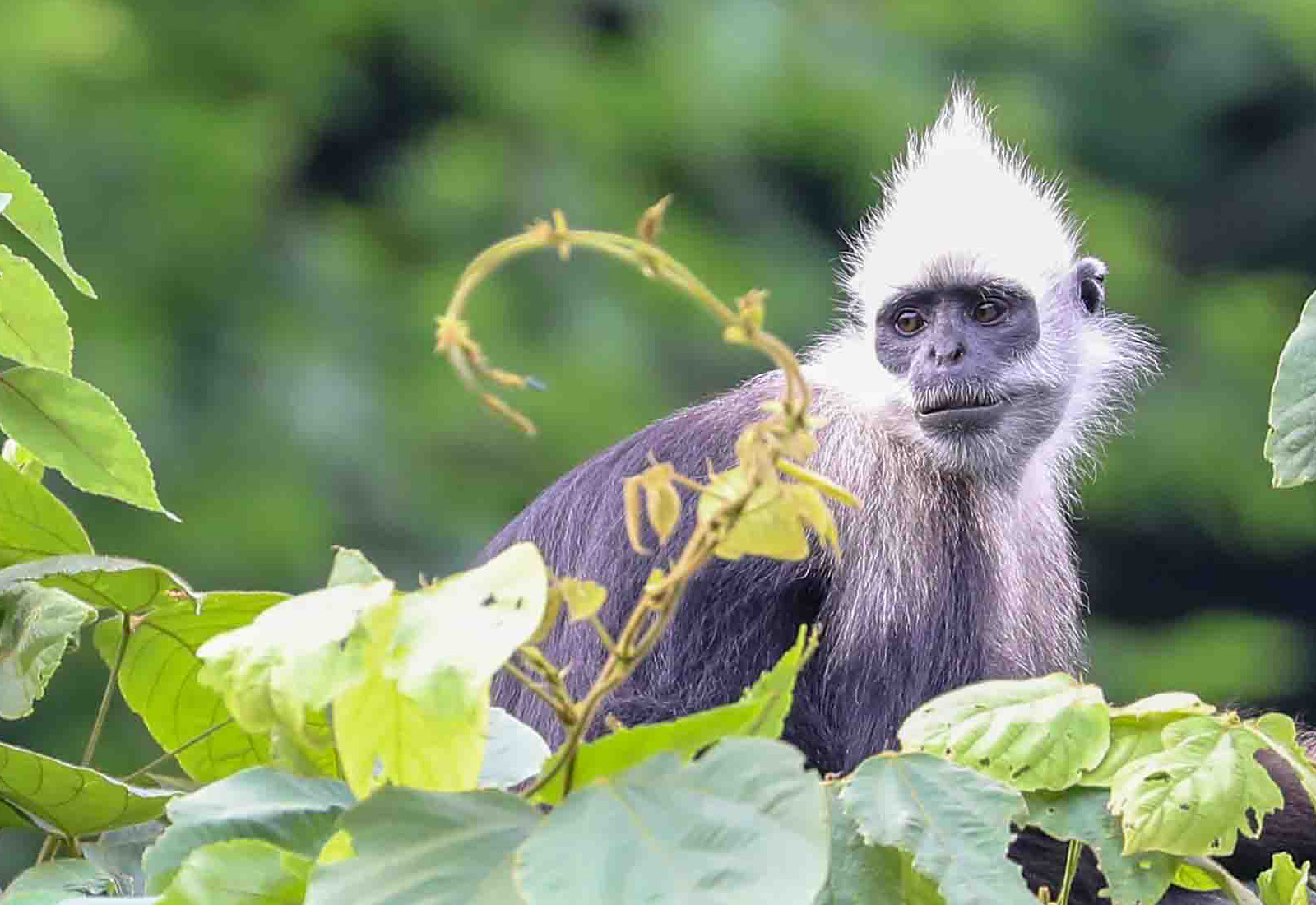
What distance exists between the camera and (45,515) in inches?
62.4

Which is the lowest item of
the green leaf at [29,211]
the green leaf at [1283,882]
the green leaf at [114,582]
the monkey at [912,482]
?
the green leaf at [114,582]

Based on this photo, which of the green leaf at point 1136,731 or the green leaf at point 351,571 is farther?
the green leaf at point 1136,731

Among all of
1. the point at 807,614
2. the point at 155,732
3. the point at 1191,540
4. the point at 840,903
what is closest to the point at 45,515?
the point at 155,732

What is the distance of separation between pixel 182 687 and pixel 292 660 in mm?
700

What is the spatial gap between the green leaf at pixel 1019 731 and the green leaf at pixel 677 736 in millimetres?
268

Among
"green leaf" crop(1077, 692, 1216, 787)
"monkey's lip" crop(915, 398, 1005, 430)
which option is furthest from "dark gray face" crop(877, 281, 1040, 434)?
"green leaf" crop(1077, 692, 1216, 787)

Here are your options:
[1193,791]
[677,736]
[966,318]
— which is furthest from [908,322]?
[677,736]

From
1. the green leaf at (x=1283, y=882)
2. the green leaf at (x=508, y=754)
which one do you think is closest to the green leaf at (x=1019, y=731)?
the green leaf at (x=1283, y=882)

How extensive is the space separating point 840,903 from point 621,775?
0.25 metres

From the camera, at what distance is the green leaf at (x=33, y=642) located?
1491 millimetres

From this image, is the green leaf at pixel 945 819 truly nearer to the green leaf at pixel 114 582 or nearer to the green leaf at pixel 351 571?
the green leaf at pixel 351 571

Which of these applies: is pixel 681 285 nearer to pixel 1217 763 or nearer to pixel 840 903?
pixel 840 903

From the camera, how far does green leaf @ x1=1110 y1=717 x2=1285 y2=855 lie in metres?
1.31

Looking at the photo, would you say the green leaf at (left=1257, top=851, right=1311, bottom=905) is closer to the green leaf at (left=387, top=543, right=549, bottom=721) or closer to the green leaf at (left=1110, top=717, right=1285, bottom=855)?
the green leaf at (left=1110, top=717, right=1285, bottom=855)
